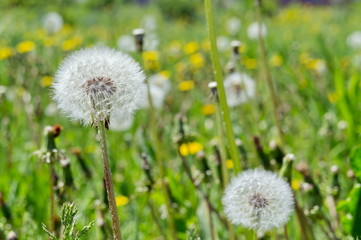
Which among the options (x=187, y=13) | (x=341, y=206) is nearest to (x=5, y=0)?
(x=187, y=13)

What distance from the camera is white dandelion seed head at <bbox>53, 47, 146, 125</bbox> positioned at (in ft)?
3.20

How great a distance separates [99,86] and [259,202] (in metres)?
0.40

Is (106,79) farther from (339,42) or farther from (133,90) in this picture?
(339,42)

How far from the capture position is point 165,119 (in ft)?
10.9

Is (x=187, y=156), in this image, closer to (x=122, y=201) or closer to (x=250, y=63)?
(x=122, y=201)

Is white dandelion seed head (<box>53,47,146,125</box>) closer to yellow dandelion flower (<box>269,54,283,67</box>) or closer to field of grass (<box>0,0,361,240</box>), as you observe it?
field of grass (<box>0,0,361,240</box>)

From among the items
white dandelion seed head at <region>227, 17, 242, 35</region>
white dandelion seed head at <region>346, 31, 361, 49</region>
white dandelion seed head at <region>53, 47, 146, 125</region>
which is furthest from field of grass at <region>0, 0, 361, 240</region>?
white dandelion seed head at <region>227, 17, 242, 35</region>

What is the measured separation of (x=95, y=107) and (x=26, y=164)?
160 cm

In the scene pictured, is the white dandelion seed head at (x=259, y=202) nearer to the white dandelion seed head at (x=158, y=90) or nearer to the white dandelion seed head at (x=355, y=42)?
the white dandelion seed head at (x=158, y=90)

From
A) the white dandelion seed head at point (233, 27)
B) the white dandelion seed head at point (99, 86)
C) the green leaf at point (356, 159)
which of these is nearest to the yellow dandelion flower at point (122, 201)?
the green leaf at point (356, 159)

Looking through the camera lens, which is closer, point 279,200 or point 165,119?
point 279,200

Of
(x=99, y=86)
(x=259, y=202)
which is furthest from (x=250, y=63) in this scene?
(x=99, y=86)

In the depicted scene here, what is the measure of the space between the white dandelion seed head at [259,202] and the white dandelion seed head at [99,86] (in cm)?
29

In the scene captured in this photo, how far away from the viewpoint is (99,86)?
3.25 ft
